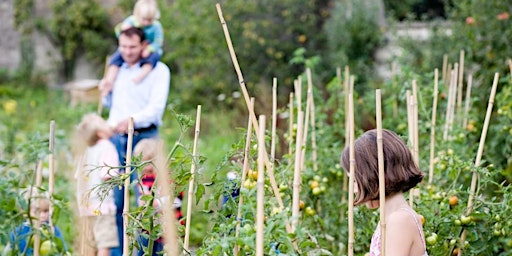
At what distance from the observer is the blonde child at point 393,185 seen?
88.6 inches

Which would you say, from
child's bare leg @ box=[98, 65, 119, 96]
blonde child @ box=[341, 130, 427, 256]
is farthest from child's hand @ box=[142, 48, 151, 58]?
blonde child @ box=[341, 130, 427, 256]

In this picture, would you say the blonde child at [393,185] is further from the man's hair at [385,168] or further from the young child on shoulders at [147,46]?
the young child on shoulders at [147,46]

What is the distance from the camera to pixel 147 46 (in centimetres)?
442

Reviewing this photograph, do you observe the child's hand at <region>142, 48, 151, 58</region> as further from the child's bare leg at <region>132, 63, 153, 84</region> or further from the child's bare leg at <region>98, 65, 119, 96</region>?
the child's bare leg at <region>98, 65, 119, 96</region>

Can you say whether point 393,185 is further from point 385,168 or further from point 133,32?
point 133,32

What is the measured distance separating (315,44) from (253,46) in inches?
29.9

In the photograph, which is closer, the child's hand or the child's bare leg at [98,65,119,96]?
the child's hand

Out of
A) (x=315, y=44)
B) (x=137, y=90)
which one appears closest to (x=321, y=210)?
(x=137, y=90)

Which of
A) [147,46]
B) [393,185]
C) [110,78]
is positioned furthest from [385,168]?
[110,78]

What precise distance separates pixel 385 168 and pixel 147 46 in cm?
240

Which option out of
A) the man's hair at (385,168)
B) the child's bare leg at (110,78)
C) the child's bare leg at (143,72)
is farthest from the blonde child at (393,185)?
the child's bare leg at (110,78)

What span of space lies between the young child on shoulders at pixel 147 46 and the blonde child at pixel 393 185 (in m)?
2.23

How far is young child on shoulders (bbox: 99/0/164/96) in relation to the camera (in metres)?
4.36

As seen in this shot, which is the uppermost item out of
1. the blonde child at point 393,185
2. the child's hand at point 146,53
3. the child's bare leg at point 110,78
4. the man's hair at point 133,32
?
the man's hair at point 133,32
